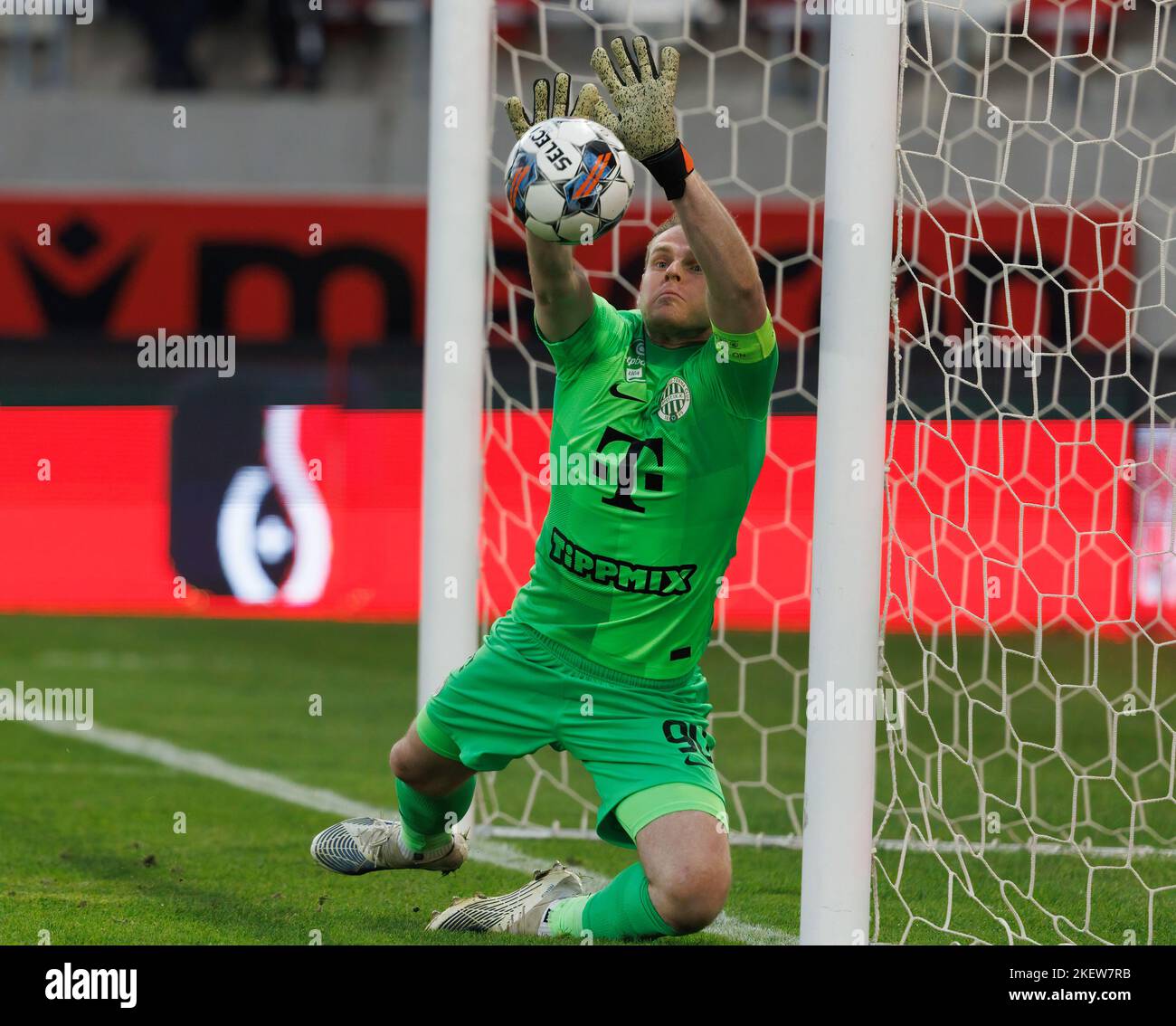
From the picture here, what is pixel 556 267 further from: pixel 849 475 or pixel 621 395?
pixel 849 475

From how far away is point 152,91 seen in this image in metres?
17.1

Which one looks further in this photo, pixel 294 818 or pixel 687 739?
pixel 294 818

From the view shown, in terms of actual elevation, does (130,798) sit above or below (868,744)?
below

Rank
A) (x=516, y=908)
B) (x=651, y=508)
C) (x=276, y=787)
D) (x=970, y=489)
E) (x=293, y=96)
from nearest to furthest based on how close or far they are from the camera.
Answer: (x=651, y=508) < (x=516, y=908) < (x=276, y=787) < (x=970, y=489) < (x=293, y=96)

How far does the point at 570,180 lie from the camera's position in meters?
3.25

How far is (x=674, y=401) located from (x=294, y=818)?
2496 millimetres

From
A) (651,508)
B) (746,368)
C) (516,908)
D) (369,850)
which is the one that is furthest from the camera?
(369,850)

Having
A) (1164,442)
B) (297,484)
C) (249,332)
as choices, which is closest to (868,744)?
(1164,442)

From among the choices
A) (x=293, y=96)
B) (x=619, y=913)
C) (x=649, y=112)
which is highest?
(x=293, y=96)

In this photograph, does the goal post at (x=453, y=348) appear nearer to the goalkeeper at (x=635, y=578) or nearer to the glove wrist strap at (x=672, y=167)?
the goalkeeper at (x=635, y=578)

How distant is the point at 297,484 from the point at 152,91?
8.11 metres

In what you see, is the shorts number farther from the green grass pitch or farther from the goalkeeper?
the green grass pitch

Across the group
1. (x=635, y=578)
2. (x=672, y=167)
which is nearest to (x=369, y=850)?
(x=635, y=578)

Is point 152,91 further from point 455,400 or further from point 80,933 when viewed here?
point 80,933
